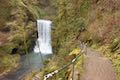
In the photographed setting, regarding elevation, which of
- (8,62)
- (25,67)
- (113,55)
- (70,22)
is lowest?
(25,67)

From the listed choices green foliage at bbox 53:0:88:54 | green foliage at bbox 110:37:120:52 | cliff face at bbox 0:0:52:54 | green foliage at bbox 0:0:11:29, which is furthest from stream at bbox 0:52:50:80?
green foliage at bbox 110:37:120:52

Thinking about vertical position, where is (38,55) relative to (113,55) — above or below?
below

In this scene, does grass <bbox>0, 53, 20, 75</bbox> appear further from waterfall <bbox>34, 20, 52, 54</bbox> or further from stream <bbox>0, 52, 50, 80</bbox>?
waterfall <bbox>34, 20, 52, 54</bbox>

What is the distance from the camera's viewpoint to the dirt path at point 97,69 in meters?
9.77

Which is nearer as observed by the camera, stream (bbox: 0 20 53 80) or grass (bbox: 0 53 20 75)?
stream (bbox: 0 20 53 80)

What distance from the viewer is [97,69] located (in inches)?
414

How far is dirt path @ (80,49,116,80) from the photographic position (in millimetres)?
9773

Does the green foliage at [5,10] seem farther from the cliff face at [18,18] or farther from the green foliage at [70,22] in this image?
the green foliage at [70,22]

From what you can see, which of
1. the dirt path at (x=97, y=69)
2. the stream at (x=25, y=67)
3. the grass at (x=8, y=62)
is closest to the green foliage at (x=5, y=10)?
the grass at (x=8, y=62)

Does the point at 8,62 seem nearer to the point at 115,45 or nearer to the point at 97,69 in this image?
the point at 115,45

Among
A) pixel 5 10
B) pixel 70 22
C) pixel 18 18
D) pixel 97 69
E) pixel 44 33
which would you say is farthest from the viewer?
pixel 44 33

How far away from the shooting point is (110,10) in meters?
16.4

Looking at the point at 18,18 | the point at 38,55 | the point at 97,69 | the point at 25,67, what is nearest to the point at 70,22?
the point at 18,18

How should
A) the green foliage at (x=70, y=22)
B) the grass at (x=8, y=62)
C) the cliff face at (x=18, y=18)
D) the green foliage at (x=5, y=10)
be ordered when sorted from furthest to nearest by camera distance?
1. the green foliage at (x=5, y=10)
2. the cliff face at (x=18, y=18)
3. the grass at (x=8, y=62)
4. the green foliage at (x=70, y=22)
